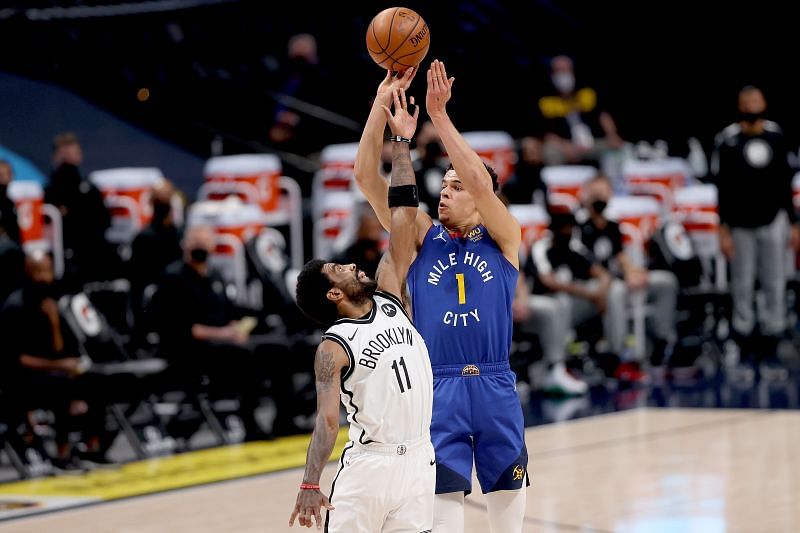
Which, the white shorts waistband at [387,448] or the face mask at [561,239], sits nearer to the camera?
the white shorts waistband at [387,448]

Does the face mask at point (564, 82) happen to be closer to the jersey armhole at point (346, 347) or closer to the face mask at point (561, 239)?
the face mask at point (561, 239)

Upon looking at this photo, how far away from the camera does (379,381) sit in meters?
4.52

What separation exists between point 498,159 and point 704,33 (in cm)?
650

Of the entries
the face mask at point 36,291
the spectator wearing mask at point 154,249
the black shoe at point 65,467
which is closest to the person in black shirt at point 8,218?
the face mask at point 36,291

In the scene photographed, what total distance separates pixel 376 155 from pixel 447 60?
36.6ft

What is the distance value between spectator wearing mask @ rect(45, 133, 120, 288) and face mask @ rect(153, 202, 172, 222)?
0.43 m

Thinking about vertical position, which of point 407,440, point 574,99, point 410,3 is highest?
point 410,3

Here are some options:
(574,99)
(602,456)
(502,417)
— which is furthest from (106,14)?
(502,417)

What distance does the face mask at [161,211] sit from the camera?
34.1 ft

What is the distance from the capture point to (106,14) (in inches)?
569

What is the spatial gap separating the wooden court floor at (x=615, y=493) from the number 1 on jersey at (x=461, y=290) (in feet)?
7.18

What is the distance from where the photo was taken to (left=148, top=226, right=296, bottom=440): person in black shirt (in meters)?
9.54

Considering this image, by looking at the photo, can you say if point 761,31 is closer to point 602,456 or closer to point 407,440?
point 602,456

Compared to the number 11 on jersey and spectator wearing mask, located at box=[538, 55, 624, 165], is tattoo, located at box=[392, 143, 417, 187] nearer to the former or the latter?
the number 11 on jersey
